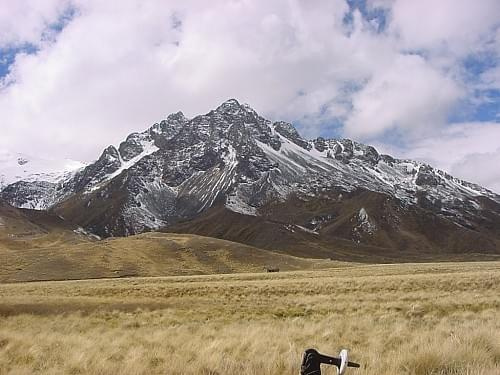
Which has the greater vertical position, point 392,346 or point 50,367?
point 392,346

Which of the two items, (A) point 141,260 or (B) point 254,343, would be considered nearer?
(B) point 254,343

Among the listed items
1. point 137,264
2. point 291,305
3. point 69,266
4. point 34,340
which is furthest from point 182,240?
point 34,340

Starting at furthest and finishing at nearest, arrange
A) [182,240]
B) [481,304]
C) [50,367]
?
[182,240]
[481,304]
[50,367]

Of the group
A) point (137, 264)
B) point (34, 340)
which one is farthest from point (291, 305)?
point (137, 264)

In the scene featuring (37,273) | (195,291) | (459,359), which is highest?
(459,359)

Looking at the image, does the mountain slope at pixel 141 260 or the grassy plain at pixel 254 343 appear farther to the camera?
the mountain slope at pixel 141 260

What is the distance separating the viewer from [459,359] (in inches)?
322

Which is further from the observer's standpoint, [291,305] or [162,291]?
[162,291]

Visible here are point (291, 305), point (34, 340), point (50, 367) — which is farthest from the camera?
point (291, 305)

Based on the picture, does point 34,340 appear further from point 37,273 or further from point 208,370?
point 37,273

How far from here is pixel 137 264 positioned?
103 metres

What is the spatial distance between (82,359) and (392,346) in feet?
19.7

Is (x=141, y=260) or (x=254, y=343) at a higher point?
(x=254, y=343)

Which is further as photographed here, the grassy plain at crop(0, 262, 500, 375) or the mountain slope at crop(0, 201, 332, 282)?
the mountain slope at crop(0, 201, 332, 282)
